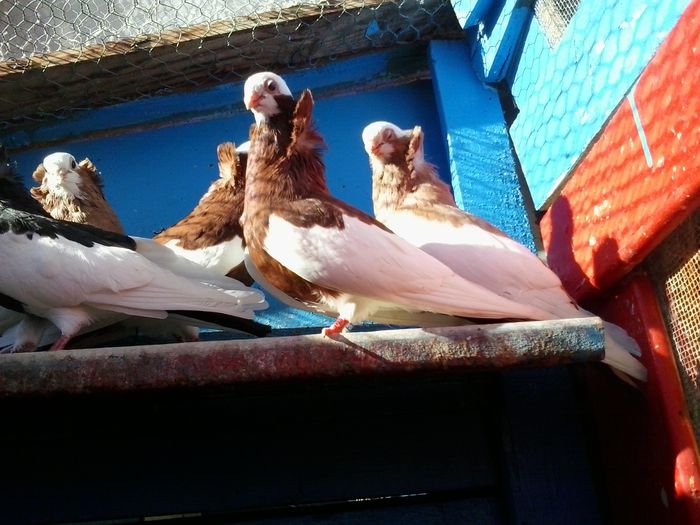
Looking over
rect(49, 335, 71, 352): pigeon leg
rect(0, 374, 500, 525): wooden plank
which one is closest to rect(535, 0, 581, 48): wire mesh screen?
rect(0, 374, 500, 525): wooden plank

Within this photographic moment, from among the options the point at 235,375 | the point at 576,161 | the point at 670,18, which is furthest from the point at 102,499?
the point at 670,18

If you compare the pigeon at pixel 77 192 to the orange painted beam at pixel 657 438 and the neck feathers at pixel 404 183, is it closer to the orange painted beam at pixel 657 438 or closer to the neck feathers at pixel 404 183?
the neck feathers at pixel 404 183

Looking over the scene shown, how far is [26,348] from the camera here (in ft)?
5.41

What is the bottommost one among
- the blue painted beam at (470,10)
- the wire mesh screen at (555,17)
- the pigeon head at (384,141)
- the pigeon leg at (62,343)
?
the pigeon leg at (62,343)

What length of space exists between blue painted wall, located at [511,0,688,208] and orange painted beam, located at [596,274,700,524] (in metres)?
0.45

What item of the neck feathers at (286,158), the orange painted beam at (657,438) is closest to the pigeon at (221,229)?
the neck feathers at (286,158)

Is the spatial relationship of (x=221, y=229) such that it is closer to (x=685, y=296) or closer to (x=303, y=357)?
(x=303, y=357)

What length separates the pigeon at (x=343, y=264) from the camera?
4.41ft

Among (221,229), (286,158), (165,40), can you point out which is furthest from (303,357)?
(165,40)

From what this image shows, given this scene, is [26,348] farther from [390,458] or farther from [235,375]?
[390,458]

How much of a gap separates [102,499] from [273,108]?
36.2 inches

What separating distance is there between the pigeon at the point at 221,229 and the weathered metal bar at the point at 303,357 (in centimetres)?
72

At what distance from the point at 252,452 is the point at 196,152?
1154mm

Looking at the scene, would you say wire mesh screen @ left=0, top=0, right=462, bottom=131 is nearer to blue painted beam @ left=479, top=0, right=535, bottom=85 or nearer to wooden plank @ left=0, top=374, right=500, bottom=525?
blue painted beam @ left=479, top=0, right=535, bottom=85
